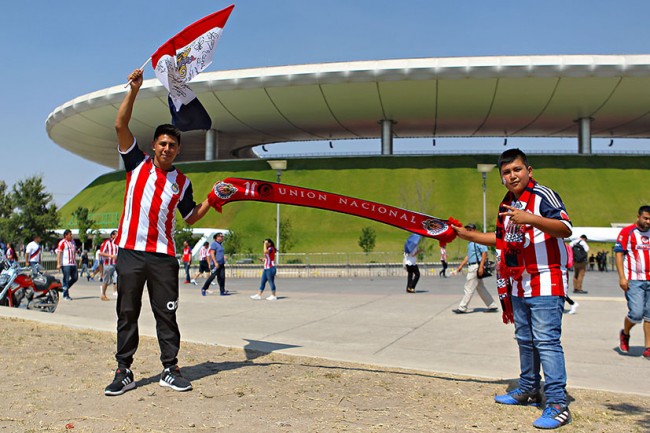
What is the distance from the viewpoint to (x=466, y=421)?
383 cm

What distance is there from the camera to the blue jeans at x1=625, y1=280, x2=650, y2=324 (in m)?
6.62

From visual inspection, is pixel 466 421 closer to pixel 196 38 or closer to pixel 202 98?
pixel 196 38

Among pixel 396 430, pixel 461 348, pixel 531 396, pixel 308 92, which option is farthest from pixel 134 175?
pixel 308 92

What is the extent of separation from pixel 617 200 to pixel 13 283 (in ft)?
149

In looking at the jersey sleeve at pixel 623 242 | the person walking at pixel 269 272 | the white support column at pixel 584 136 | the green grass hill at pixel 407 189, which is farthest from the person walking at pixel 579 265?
the white support column at pixel 584 136

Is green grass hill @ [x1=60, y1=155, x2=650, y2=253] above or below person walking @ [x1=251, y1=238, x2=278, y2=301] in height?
above

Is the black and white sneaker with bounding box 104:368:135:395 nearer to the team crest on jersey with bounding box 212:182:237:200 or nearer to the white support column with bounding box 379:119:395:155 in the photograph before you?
the team crest on jersey with bounding box 212:182:237:200

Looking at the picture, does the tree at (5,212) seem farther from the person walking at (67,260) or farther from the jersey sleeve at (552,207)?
the jersey sleeve at (552,207)

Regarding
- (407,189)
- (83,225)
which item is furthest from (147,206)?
(83,225)

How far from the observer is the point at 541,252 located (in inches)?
160

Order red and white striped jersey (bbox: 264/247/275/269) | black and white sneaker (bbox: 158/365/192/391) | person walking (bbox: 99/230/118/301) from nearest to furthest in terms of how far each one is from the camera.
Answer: black and white sneaker (bbox: 158/365/192/391)
person walking (bbox: 99/230/118/301)
red and white striped jersey (bbox: 264/247/275/269)

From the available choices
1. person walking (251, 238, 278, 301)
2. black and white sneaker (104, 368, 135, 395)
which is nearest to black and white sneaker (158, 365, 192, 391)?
black and white sneaker (104, 368, 135, 395)

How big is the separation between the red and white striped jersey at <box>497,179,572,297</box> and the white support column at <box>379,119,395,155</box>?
47824 millimetres

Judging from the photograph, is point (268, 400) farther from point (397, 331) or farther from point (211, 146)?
point (211, 146)
